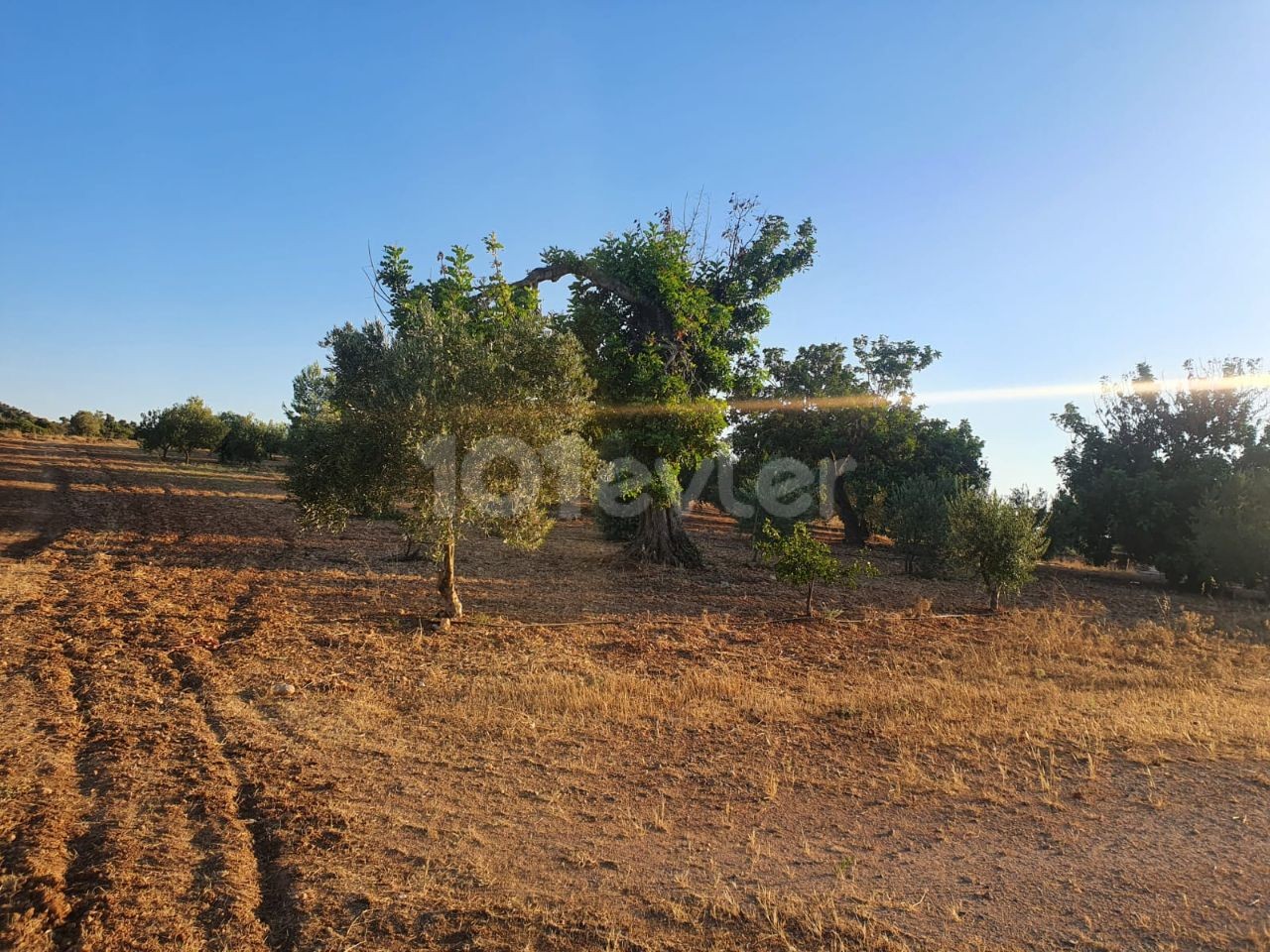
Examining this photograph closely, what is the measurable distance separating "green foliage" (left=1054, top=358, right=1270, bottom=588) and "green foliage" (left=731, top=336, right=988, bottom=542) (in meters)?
5.04

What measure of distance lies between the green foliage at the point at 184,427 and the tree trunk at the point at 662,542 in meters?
56.9

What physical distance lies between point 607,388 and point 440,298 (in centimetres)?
608

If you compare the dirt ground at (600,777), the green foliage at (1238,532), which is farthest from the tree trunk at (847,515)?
the dirt ground at (600,777)

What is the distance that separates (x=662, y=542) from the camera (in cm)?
2470

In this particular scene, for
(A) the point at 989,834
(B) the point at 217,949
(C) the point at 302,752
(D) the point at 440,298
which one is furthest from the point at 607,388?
(B) the point at 217,949

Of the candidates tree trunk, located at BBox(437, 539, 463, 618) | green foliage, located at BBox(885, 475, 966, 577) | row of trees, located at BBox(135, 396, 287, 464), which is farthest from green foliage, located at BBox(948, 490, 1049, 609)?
row of trees, located at BBox(135, 396, 287, 464)

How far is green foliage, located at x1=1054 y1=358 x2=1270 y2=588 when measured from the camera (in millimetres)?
31219

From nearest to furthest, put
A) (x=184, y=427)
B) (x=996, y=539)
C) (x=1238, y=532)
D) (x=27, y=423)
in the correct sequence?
(x=996, y=539) < (x=1238, y=532) < (x=184, y=427) < (x=27, y=423)

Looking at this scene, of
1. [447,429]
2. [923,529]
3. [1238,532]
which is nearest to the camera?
[447,429]

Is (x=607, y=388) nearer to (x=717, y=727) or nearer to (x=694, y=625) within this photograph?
(x=694, y=625)

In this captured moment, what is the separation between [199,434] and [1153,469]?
73141 mm

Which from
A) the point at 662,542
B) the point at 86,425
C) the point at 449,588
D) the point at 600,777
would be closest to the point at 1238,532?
the point at 662,542

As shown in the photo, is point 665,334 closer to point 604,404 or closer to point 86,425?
point 604,404

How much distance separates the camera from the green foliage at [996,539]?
19.9m
